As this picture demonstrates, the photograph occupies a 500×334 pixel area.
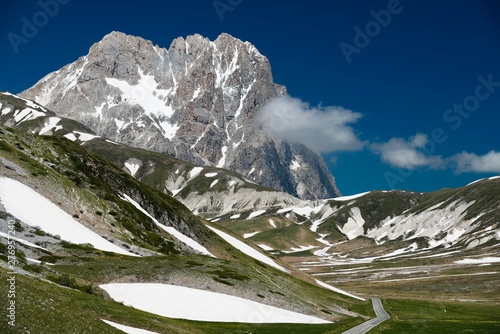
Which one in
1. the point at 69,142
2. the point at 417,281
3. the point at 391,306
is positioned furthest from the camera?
the point at 417,281

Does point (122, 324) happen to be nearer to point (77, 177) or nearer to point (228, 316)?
point (228, 316)

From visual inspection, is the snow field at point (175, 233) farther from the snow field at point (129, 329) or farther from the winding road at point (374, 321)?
the snow field at point (129, 329)

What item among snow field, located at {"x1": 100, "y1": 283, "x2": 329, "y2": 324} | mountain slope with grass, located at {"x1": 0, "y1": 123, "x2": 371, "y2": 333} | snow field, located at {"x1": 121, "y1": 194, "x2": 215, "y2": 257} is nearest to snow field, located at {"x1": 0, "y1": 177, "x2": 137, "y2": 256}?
mountain slope with grass, located at {"x1": 0, "y1": 123, "x2": 371, "y2": 333}

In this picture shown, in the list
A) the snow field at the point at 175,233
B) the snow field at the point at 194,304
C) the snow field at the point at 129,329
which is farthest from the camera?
the snow field at the point at 175,233

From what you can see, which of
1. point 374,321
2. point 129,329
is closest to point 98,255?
point 129,329

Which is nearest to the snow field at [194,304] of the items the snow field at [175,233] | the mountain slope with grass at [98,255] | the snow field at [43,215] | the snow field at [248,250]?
the mountain slope with grass at [98,255]

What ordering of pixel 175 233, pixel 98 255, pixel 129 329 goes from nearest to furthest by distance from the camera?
pixel 129 329, pixel 98 255, pixel 175 233

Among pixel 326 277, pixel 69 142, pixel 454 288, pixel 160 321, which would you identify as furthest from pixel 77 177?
pixel 326 277

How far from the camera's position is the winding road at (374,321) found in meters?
58.3

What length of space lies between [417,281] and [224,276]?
356ft

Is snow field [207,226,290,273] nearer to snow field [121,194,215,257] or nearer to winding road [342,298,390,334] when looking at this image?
snow field [121,194,215,257]

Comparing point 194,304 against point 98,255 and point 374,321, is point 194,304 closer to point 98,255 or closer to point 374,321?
point 98,255

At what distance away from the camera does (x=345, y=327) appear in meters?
60.9

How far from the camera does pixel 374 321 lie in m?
72.6
